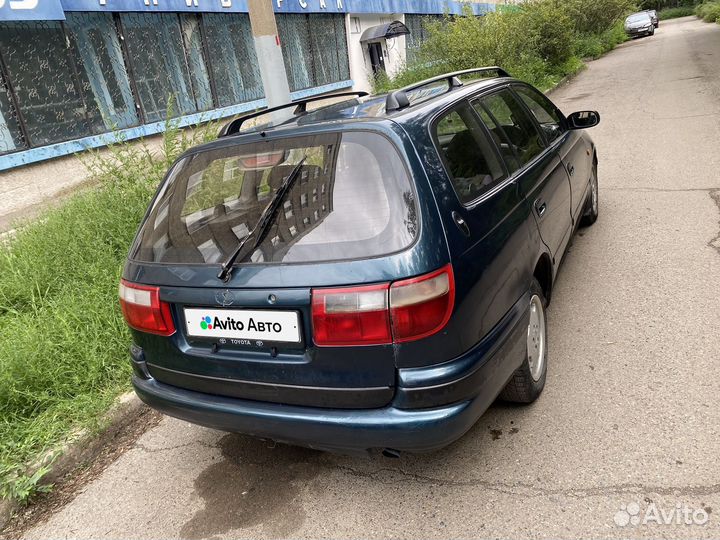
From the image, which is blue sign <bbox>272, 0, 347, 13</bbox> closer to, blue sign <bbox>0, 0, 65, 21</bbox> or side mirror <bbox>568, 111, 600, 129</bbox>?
blue sign <bbox>0, 0, 65, 21</bbox>

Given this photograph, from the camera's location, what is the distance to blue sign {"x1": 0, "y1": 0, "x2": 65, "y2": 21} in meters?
6.87

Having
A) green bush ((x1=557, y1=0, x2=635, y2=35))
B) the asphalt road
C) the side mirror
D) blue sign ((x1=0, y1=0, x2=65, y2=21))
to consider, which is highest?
blue sign ((x1=0, y1=0, x2=65, y2=21))

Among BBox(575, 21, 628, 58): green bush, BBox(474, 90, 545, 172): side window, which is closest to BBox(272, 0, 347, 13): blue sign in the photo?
BBox(474, 90, 545, 172): side window

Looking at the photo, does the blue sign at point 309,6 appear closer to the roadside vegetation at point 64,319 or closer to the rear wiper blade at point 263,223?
the roadside vegetation at point 64,319

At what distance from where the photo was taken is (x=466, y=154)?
2.50 m

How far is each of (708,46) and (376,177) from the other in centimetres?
2566

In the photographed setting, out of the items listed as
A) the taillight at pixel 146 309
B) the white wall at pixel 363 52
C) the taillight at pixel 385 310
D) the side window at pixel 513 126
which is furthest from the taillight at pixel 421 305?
the white wall at pixel 363 52

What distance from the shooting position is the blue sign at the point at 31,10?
22.5 feet

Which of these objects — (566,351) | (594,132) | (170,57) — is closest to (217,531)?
(566,351)

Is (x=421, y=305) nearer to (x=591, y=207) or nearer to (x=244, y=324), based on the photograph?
(x=244, y=324)

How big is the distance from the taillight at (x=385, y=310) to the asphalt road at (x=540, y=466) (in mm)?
852

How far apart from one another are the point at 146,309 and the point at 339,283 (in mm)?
981

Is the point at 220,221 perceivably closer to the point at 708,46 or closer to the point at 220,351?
the point at 220,351

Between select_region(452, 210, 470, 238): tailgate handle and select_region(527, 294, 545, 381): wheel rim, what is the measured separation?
2.50 ft
